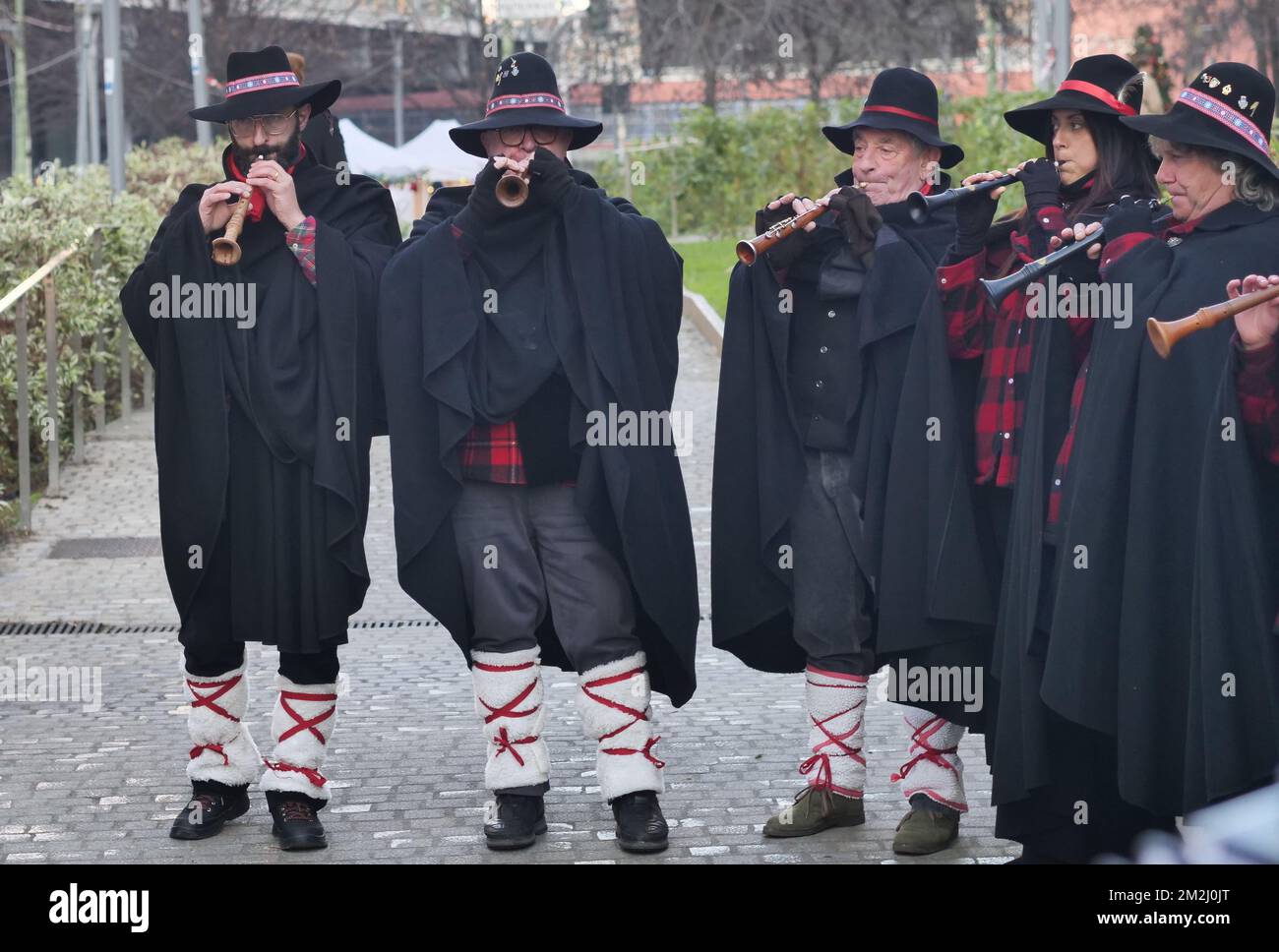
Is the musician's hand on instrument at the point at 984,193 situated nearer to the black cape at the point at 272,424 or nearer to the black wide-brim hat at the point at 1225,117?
the black wide-brim hat at the point at 1225,117

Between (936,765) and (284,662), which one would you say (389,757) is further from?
(936,765)

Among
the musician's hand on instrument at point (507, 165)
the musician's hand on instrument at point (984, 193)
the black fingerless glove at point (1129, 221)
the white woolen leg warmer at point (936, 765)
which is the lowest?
the white woolen leg warmer at point (936, 765)

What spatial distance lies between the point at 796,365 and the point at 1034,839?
4.89 ft

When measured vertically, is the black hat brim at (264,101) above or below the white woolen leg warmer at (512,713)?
above

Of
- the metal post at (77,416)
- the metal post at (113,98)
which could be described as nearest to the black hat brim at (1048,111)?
the metal post at (77,416)

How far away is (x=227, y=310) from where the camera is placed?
5.41 m

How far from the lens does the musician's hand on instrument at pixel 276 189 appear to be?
17.4 ft

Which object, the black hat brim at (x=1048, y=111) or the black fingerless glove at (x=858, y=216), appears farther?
the black fingerless glove at (x=858, y=216)

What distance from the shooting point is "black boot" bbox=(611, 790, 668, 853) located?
534 cm

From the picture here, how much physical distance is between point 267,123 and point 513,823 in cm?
206

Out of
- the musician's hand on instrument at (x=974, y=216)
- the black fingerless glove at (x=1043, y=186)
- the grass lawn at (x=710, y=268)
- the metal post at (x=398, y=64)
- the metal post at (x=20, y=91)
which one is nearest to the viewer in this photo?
the black fingerless glove at (x=1043, y=186)

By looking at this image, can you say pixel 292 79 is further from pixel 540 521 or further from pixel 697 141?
pixel 697 141

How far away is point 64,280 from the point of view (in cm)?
1191

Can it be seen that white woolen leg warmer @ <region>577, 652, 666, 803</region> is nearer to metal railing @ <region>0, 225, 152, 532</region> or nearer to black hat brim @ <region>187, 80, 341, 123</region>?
black hat brim @ <region>187, 80, 341, 123</region>
